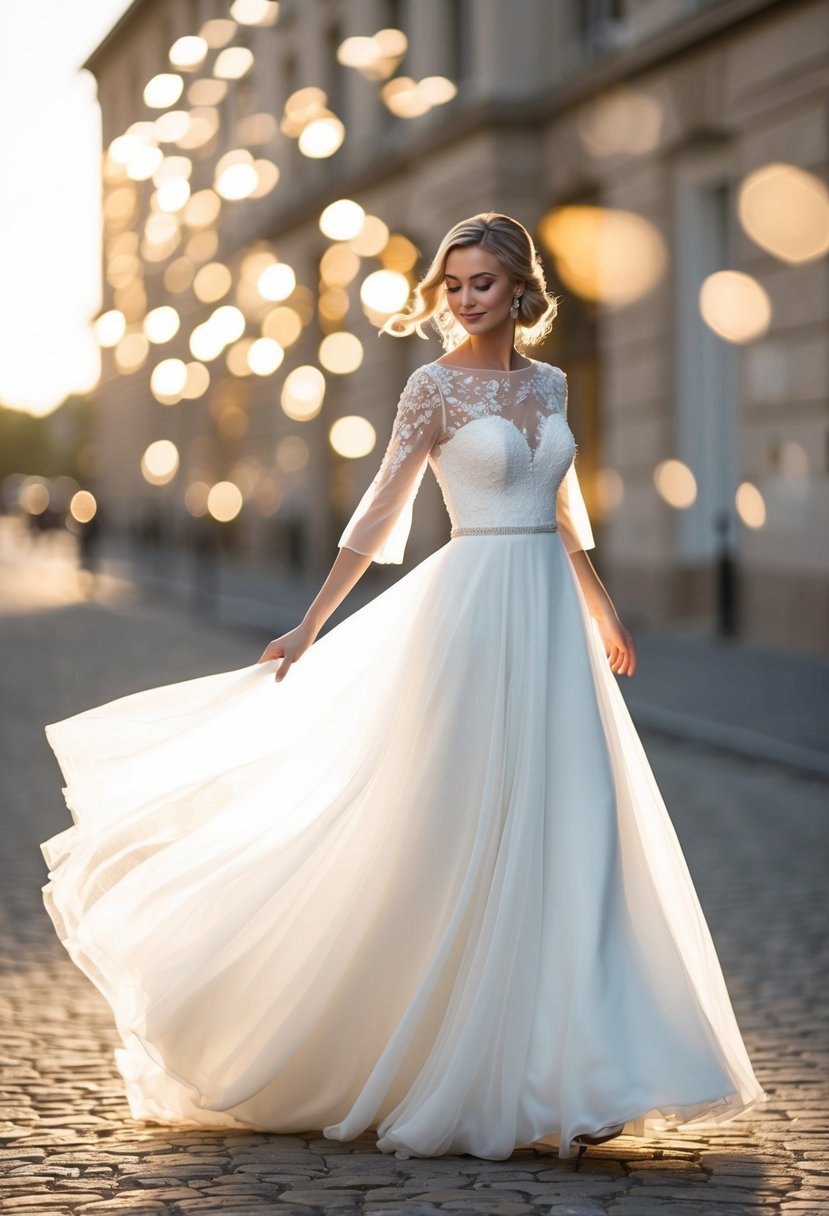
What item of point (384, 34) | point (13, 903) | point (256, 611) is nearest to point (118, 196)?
point (384, 34)

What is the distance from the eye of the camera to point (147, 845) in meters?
4.32

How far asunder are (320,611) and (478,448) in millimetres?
527

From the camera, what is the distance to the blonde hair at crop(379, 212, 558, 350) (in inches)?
165

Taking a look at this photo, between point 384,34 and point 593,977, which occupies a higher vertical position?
point 384,34

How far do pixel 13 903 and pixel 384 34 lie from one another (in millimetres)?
19766

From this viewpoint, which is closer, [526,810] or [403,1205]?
[403,1205]

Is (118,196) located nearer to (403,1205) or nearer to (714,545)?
(714,545)

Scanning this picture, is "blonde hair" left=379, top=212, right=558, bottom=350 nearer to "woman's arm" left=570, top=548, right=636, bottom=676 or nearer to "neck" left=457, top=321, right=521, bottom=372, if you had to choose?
"neck" left=457, top=321, right=521, bottom=372

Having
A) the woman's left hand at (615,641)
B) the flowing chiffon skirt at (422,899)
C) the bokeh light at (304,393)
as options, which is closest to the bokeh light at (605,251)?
the bokeh light at (304,393)

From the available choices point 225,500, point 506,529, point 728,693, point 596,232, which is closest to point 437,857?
point 506,529

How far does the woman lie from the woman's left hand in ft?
0.07

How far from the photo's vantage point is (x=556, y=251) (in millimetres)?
21781

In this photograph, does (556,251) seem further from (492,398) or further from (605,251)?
(492,398)

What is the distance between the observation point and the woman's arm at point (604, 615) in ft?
14.8
